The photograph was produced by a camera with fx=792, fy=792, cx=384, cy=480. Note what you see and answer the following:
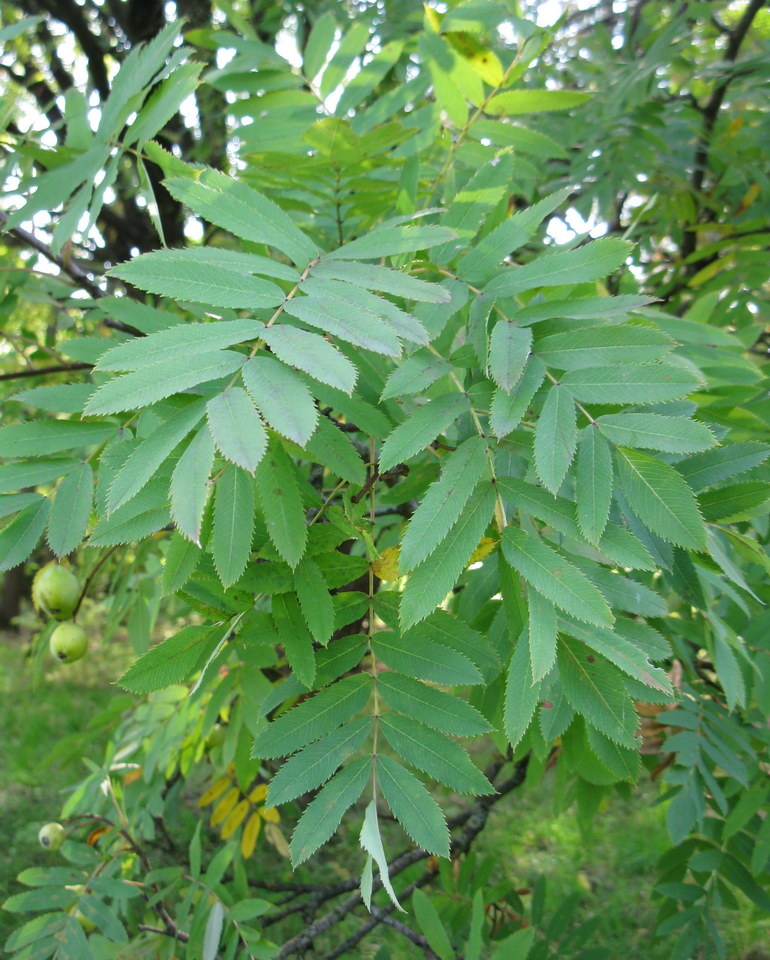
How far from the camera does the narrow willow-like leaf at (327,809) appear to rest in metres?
0.80

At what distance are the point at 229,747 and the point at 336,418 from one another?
74 cm

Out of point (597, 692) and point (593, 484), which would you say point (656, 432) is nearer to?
point (593, 484)

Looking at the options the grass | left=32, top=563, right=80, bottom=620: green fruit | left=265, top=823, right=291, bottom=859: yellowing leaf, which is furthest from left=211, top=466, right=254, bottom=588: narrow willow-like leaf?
the grass

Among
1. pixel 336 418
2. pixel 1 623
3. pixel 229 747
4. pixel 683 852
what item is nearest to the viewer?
pixel 336 418

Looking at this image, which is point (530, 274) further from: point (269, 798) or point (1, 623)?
point (1, 623)

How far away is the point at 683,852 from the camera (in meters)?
1.69

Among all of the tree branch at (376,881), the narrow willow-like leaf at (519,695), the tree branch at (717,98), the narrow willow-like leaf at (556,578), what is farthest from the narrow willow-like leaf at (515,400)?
the tree branch at (717,98)

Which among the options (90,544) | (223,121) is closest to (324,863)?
(90,544)

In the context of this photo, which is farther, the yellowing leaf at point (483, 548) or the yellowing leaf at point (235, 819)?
the yellowing leaf at point (235, 819)

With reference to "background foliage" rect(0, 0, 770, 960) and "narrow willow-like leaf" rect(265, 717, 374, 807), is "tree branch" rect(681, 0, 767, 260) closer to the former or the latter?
"background foliage" rect(0, 0, 770, 960)

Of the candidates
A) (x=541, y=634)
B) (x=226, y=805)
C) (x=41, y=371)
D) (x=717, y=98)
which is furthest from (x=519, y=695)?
(x=717, y=98)

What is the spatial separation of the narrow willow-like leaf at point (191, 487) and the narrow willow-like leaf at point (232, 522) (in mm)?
96

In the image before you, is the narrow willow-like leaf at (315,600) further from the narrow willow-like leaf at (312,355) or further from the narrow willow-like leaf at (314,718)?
the narrow willow-like leaf at (312,355)

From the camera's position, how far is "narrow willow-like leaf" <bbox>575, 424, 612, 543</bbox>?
2.48ft
